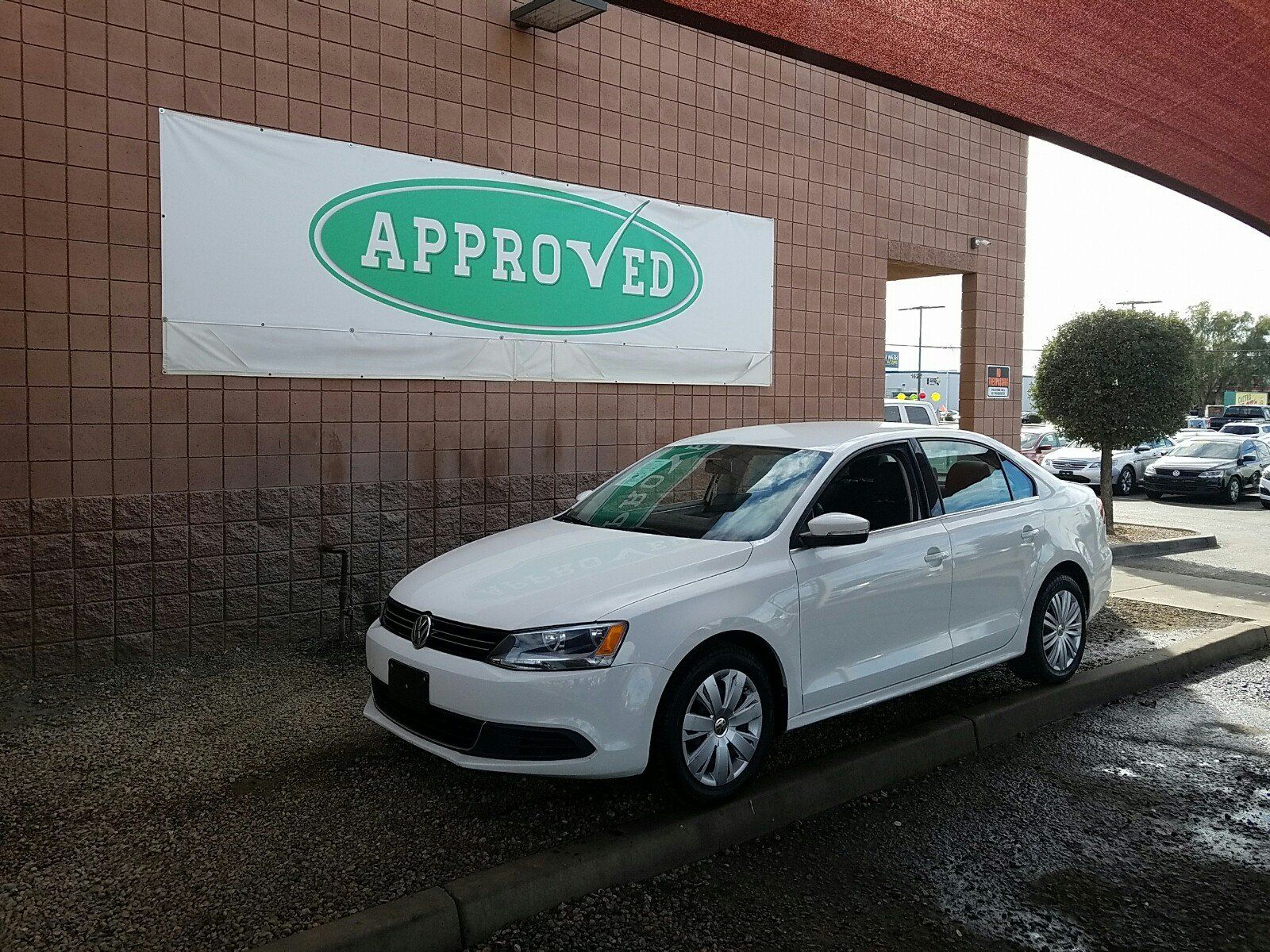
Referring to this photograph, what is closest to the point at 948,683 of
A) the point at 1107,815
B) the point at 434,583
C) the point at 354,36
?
the point at 1107,815

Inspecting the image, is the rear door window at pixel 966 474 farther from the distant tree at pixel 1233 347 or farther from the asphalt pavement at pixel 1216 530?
the distant tree at pixel 1233 347

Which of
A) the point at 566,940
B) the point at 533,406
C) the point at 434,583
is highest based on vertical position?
the point at 533,406

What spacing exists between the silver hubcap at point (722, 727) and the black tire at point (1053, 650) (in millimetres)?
2345

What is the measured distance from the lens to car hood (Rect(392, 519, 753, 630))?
4.33 metres

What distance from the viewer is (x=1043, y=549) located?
6.26 metres

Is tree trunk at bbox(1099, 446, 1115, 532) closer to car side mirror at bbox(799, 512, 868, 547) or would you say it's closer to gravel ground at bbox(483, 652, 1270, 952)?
gravel ground at bbox(483, 652, 1270, 952)

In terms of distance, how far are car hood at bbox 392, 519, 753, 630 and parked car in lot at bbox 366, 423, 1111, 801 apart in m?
0.01

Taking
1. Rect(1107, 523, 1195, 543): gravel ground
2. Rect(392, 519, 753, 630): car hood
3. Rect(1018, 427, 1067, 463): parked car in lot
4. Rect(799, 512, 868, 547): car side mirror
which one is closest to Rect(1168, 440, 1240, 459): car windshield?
Rect(1018, 427, 1067, 463): parked car in lot

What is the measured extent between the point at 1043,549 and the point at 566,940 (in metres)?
3.90

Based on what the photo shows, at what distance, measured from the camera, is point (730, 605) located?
4.52 meters

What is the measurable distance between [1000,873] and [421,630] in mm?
2554

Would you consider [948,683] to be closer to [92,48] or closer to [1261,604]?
[1261,604]

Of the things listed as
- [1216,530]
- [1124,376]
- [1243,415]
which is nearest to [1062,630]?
[1124,376]

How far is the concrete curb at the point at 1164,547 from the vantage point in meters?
13.0
